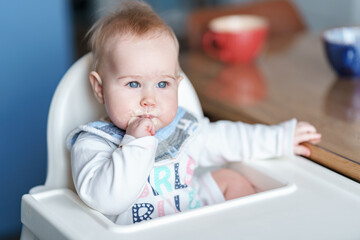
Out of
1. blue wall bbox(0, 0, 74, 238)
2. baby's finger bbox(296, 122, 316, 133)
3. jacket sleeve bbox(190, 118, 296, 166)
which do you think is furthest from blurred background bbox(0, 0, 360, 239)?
baby's finger bbox(296, 122, 316, 133)

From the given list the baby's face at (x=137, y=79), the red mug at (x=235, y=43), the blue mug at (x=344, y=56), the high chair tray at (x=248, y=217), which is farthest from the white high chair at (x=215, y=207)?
the red mug at (x=235, y=43)

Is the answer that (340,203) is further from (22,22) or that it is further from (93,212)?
(22,22)

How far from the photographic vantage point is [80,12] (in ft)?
13.1

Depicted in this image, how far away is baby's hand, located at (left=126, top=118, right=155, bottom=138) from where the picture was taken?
0.88m

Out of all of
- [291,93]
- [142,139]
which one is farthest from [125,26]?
[291,93]

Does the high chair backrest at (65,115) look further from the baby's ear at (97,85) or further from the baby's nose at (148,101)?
the baby's nose at (148,101)

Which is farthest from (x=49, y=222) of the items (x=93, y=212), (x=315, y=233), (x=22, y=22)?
(x=22, y=22)

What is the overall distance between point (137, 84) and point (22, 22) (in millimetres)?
747

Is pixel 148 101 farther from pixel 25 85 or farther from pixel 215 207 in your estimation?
pixel 25 85

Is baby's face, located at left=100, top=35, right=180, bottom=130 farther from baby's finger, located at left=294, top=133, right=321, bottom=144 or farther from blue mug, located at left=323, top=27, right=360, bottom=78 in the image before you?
blue mug, located at left=323, top=27, right=360, bottom=78

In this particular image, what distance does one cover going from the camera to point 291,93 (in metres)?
1.30

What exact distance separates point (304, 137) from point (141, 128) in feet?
1.04

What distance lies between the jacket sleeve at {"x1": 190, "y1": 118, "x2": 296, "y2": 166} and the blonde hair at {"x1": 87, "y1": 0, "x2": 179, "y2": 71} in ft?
0.66

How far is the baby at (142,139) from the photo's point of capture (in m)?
0.85
